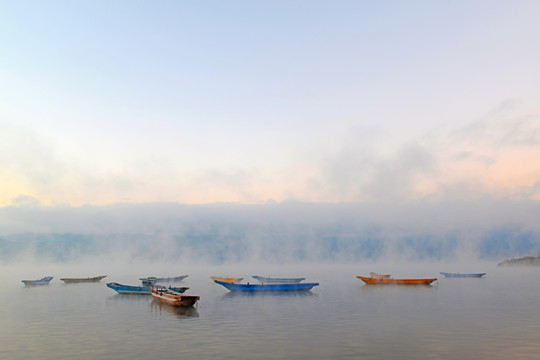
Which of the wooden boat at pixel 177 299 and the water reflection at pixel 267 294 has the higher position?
the wooden boat at pixel 177 299

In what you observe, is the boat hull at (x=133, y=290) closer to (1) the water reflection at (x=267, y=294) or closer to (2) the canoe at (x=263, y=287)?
(2) the canoe at (x=263, y=287)

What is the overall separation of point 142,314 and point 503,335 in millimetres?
41108

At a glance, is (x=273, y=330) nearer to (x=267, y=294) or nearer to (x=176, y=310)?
(x=176, y=310)

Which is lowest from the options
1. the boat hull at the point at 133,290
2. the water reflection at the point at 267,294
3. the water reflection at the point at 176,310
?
the water reflection at the point at 267,294

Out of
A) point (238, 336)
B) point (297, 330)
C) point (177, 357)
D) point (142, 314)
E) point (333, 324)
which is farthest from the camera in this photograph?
point (142, 314)

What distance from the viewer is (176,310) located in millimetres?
51594

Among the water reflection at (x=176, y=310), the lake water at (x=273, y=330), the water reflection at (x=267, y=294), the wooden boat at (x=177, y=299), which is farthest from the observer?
the water reflection at (x=267, y=294)

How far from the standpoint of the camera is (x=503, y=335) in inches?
1446

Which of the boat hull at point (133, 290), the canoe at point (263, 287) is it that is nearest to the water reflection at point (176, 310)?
the boat hull at point (133, 290)

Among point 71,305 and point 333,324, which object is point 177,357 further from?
point 71,305

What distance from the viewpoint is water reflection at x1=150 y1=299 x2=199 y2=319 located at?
157 feet

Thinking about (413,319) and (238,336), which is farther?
(413,319)

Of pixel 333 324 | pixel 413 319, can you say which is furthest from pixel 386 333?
pixel 413 319

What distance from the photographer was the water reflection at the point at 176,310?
157 feet
